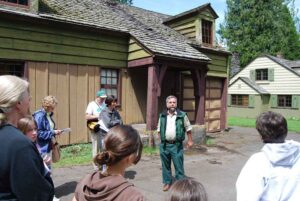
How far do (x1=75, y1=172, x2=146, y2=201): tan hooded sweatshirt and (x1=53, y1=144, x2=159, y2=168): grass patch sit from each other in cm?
656

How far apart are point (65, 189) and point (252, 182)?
4.68 metres

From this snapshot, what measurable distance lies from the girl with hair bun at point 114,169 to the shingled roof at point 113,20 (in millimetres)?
8909

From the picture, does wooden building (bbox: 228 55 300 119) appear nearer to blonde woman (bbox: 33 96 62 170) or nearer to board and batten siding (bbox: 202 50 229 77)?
board and batten siding (bbox: 202 50 229 77)

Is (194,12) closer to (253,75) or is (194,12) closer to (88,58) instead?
(88,58)

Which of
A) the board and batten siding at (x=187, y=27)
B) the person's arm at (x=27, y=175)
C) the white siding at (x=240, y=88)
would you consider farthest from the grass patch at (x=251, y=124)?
the person's arm at (x=27, y=175)

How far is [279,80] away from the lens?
31.2 metres

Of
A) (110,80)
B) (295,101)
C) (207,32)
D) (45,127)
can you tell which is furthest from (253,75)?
(45,127)

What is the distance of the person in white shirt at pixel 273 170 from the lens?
2.75 meters

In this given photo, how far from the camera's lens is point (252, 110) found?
3095 cm

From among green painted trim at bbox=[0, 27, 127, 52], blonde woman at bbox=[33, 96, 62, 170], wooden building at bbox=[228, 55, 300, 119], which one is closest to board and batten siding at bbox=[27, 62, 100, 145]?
green painted trim at bbox=[0, 27, 127, 52]

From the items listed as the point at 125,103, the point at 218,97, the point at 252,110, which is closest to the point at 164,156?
the point at 125,103

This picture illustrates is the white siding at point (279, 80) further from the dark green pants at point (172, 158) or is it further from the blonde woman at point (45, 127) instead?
the blonde woman at point (45, 127)

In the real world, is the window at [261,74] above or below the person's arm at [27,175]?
above

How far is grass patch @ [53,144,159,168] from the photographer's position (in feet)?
28.9
